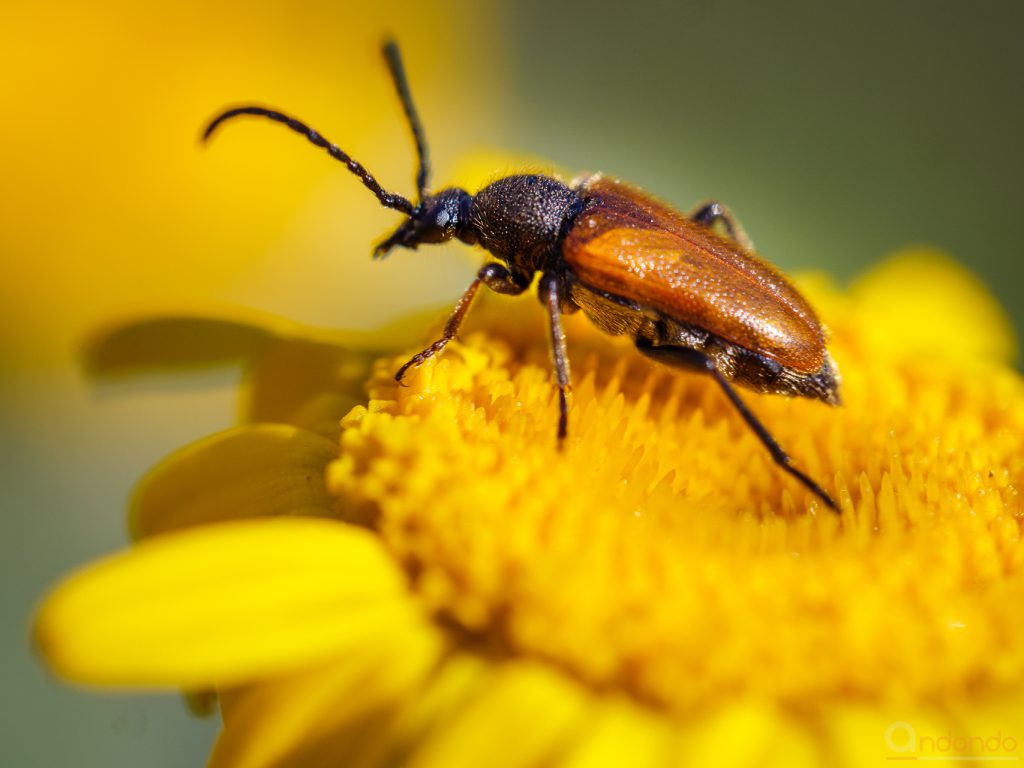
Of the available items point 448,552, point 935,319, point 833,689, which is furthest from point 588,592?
point 935,319

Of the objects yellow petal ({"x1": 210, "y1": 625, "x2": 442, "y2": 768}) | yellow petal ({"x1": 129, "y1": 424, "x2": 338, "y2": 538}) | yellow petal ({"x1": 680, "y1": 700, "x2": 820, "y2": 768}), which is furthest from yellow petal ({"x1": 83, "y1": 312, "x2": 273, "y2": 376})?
yellow petal ({"x1": 680, "y1": 700, "x2": 820, "y2": 768})

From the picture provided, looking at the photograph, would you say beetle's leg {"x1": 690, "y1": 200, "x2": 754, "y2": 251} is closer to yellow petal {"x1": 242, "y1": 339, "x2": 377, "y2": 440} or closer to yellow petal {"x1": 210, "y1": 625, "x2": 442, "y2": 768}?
yellow petal {"x1": 242, "y1": 339, "x2": 377, "y2": 440}

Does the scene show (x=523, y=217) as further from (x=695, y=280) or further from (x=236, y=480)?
(x=236, y=480)

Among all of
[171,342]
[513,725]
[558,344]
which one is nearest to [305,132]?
→ [171,342]

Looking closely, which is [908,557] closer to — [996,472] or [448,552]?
[996,472]

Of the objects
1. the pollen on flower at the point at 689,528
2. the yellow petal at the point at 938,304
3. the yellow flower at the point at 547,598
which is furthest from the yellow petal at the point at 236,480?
the yellow petal at the point at 938,304

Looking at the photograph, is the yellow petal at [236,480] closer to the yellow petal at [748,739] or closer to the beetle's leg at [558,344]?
the beetle's leg at [558,344]
